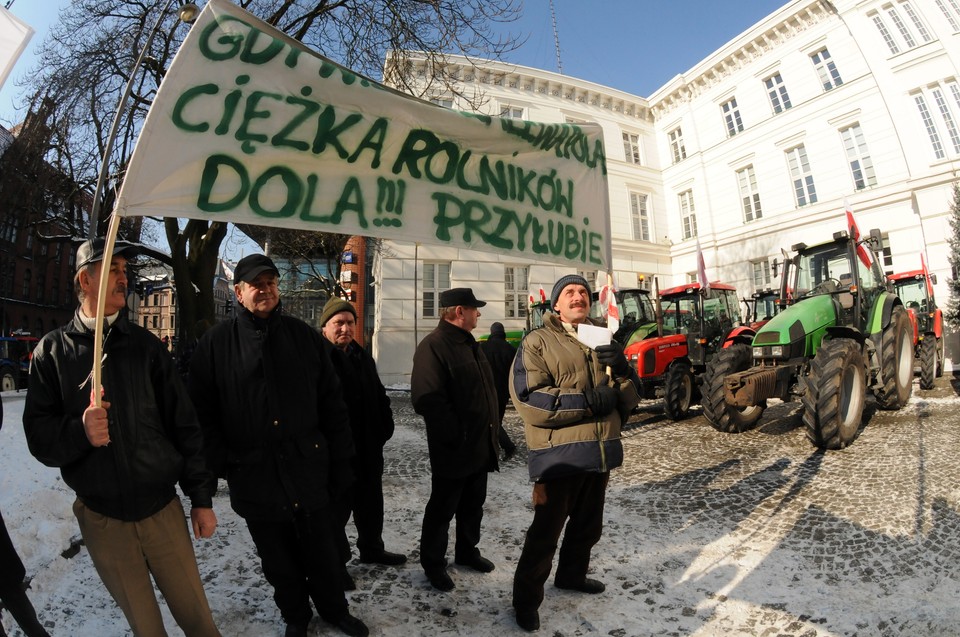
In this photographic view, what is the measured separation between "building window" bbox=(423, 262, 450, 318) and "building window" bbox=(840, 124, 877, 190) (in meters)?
16.2

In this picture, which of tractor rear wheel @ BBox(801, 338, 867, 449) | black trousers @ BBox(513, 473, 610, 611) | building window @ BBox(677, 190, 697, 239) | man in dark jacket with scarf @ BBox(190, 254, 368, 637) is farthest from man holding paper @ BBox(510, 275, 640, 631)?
building window @ BBox(677, 190, 697, 239)

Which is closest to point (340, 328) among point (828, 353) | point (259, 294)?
point (259, 294)

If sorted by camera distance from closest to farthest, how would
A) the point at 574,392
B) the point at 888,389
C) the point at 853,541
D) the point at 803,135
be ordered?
the point at 574,392
the point at 853,541
the point at 888,389
the point at 803,135

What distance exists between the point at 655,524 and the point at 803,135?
72.5ft

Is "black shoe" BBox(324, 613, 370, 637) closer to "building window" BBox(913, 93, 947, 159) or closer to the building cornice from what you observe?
"building window" BBox(913, 93, 947, 159)

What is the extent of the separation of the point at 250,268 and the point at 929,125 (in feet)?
76.8

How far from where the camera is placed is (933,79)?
17.1 metres

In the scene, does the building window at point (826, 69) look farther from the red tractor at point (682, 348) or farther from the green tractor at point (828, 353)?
the green tractor at point (828, 353)

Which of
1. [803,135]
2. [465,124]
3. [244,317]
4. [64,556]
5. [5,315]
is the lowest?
[64,556]

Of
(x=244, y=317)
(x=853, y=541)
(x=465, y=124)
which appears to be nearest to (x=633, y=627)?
(x=853, y=541)

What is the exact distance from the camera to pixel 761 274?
2148cm

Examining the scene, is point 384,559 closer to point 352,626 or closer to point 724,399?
point 352,626

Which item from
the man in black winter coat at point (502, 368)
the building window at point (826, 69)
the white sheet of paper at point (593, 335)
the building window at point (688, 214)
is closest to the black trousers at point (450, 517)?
the white sheet of paper at point (593, 335)

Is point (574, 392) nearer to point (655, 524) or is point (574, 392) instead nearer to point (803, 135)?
point (655, 524)
